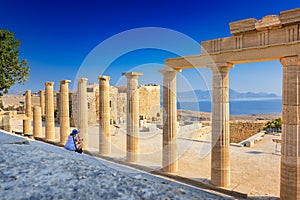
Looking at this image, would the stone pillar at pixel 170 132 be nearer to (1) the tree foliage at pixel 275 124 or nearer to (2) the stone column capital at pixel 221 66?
(2) the stone column capital at pixel 221 66

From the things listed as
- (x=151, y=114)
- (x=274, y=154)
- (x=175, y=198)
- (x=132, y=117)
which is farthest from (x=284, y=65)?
(x=151, y=114)

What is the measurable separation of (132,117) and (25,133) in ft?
36.1

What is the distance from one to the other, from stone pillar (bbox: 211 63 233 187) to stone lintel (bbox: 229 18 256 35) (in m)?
1.08

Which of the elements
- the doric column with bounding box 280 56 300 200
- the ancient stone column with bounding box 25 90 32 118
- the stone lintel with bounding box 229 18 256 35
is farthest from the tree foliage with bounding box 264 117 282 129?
the ancient stone column with bounding box 25 90 32 118

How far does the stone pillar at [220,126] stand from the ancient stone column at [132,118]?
4.06m

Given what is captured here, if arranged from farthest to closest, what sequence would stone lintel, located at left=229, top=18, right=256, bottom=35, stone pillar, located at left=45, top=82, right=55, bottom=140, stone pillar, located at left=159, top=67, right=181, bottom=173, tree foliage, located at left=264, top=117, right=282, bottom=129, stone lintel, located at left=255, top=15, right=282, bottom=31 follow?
tree foliage, located at left=264, top=117, right=282, bottom=129, stone pillar, located at left=45, top=82, right=55, bottom=140, stone pillar, located at left=159, top=67, right=181, bottom=173, stone lintel, located at left=229, top=18, right=256, bottom=35, stone lintel, located at left=255, top=15, right=282, bottom=31

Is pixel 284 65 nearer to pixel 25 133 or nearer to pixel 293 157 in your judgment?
pixel 293 157

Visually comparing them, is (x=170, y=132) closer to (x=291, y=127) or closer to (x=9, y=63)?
(x=291, y=127)

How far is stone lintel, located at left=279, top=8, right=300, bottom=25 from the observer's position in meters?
5.52

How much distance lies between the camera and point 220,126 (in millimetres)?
7172

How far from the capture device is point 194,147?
14.3m

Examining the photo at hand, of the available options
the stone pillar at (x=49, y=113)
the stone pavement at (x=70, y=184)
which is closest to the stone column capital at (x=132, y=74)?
the stone pillar at (x=49, y=113)

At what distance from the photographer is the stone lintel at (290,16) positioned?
552cm

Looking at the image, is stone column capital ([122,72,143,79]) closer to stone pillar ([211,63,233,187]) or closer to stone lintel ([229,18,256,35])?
stone pillar ([211,63,233,187])
